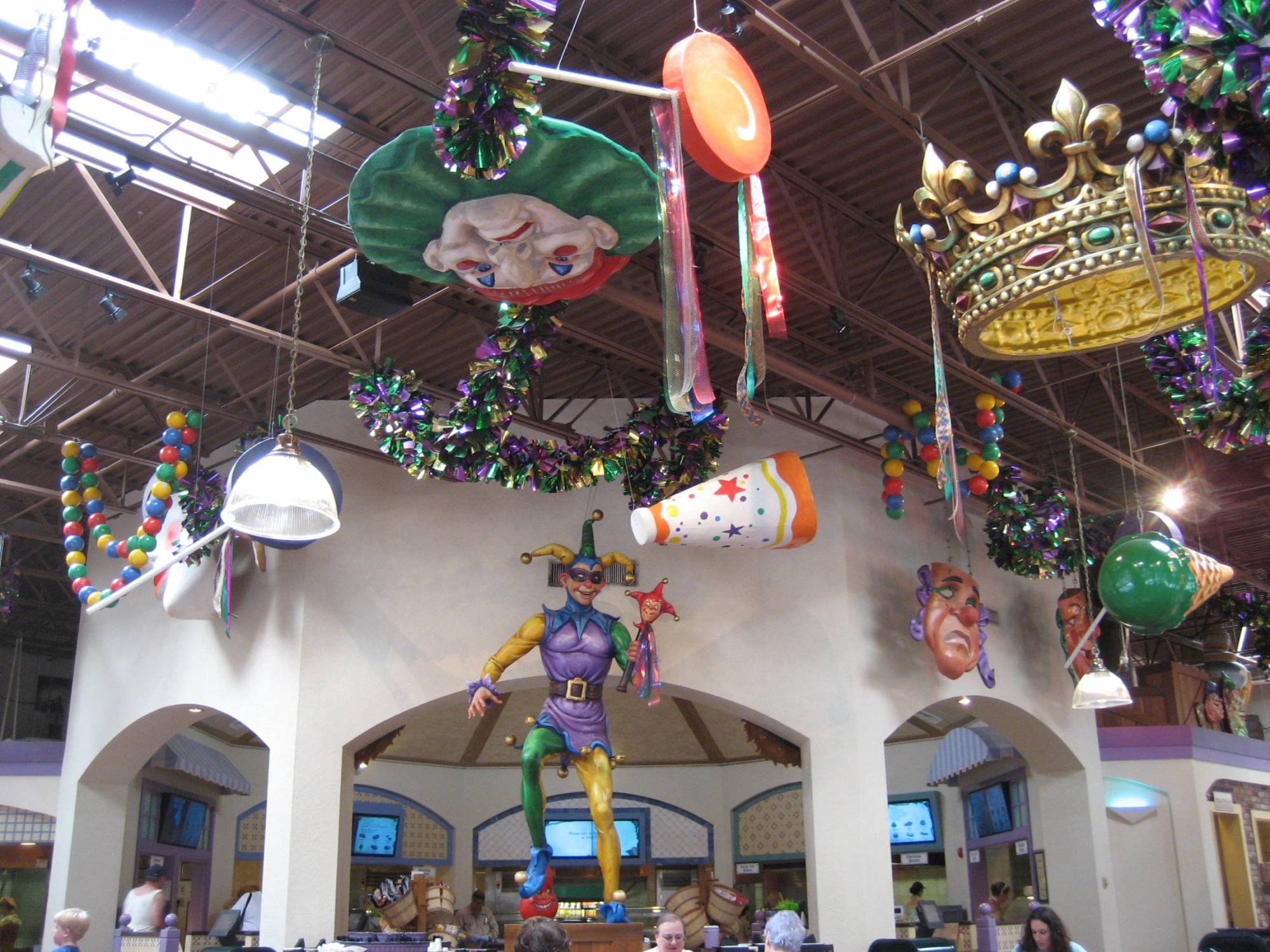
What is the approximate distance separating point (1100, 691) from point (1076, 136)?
644cm

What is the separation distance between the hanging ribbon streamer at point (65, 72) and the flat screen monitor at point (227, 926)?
9.42m

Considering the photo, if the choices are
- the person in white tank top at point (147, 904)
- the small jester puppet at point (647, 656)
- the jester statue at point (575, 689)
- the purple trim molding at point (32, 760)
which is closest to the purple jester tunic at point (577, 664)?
the jester statue at point (575, 689)

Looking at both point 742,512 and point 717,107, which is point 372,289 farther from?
point 717,107

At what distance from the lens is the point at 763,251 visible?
461cm

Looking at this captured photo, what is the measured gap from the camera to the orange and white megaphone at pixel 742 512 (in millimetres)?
8117

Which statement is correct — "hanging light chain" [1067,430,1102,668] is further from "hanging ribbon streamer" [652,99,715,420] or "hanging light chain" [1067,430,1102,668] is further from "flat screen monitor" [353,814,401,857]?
"flat screen monitor" [353,814,401,857]

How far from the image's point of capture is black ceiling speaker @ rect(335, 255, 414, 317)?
24.4ft

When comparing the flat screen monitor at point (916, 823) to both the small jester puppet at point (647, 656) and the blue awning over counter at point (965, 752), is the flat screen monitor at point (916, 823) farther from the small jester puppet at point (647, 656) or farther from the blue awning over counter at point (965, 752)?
the small jester puppet at point (647, 656)

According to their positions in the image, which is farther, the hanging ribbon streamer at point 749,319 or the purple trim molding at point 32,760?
the purple trim molding at point 32,760

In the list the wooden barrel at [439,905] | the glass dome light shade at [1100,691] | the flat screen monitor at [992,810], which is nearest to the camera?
the glass dome light shade at [1100,691]

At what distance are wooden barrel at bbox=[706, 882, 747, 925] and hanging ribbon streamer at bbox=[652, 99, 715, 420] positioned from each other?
1008 centimetres

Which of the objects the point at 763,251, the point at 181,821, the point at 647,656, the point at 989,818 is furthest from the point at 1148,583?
the point at 181,821

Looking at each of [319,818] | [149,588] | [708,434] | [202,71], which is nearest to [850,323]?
[708,434]

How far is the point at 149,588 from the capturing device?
1142 centimetres
